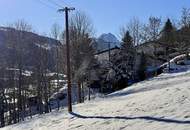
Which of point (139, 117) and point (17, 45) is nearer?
point (139, 117)

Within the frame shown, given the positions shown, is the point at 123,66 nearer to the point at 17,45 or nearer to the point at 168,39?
the point at 17,45

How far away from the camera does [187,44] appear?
7638 cm

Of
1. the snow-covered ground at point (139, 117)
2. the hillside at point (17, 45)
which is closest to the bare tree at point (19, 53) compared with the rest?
the hillside at point (17, 45)

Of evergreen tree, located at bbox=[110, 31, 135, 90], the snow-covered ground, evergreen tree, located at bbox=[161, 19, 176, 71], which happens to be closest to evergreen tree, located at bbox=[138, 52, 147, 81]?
evergreen tree, located at bbox=[110, 31, 135, 90]

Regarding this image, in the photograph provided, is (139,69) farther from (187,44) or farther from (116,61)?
(187,44)

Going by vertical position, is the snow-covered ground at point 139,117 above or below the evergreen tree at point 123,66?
below

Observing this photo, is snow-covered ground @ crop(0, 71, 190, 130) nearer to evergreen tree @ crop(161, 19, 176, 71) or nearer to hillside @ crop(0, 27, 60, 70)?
hillside @ crop(0, 27, 60, 70)

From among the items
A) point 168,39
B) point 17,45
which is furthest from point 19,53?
point 168,39

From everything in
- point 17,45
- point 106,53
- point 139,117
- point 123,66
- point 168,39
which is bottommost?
point 139,117

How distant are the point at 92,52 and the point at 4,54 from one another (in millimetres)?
12975

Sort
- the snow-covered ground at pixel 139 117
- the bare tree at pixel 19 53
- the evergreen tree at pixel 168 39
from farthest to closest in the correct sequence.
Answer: the evergreen tree at pixel 168 39 → the bare tree at pixel 19 53 → the snow-covered ground at pixel 139 117

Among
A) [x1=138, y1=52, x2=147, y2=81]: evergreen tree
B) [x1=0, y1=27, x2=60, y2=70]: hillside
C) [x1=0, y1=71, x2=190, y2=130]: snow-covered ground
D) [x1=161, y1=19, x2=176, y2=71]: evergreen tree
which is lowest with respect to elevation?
[x1=0, y1=71, x2=190, y2=130]: snow-covered ground

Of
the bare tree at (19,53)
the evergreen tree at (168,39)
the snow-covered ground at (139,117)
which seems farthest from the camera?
the evergreen tree at (168,39)

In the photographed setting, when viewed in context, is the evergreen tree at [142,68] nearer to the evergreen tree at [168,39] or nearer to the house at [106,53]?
the house at [106,53]
